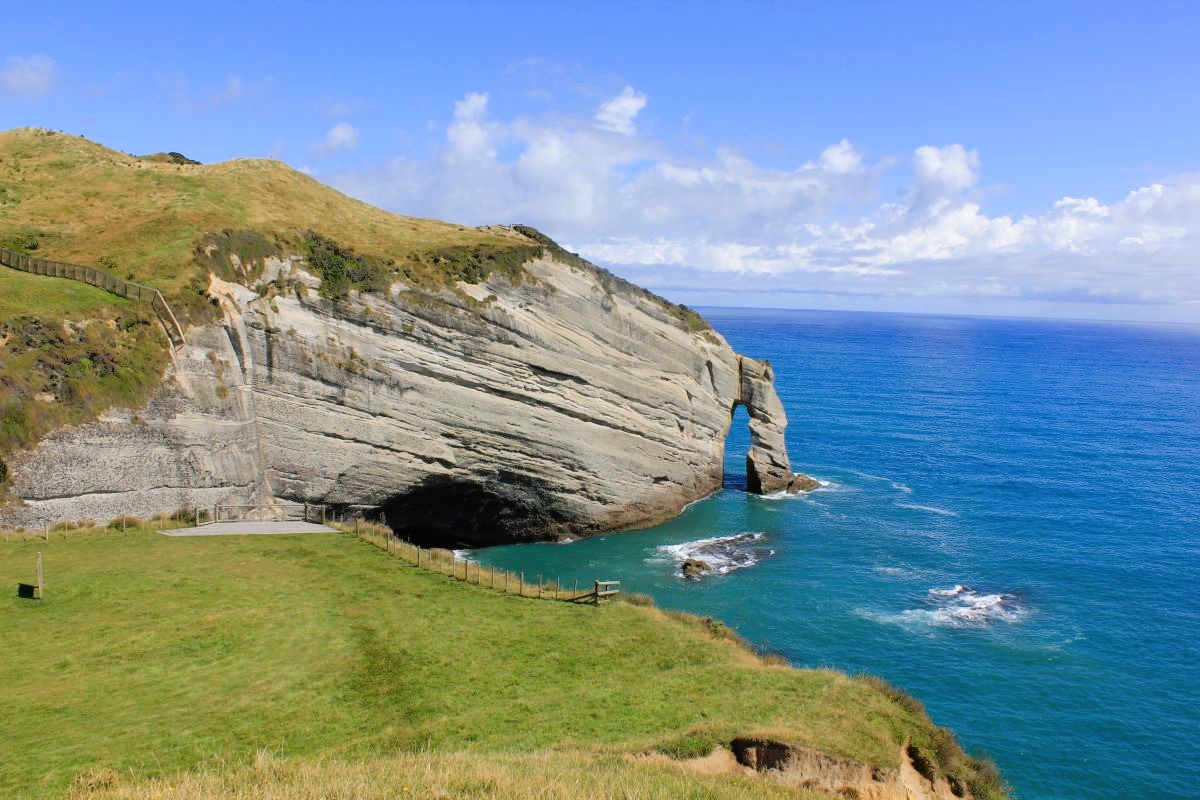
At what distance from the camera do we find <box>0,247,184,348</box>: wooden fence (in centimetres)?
4531

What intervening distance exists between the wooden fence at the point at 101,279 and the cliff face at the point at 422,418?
147 cm

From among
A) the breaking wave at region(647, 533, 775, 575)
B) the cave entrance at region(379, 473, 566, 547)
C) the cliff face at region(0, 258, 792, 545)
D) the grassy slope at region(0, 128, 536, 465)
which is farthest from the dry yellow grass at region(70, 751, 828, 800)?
the cave entrance at region(379, 473, 566, 547)

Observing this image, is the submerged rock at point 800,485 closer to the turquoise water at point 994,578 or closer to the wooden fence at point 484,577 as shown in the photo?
the turquoise water at point 994,578

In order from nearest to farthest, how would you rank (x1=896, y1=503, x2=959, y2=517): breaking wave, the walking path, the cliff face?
the walking path
the cliff face
(x1=896, y1=503, x2=959, y2=517): breaking wave

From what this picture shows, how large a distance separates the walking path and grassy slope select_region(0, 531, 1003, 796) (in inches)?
146

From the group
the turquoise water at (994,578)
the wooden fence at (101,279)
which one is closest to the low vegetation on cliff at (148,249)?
the wooden fence at (101,279)

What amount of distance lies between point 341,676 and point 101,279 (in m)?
30.8

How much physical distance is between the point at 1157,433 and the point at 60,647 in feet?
355

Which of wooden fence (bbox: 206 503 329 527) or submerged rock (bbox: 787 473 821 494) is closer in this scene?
wooden fence (bbox: 206 503 329 527)

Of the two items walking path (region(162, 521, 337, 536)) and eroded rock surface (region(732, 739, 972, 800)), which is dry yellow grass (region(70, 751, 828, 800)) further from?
walking path (region(162, 521, 337, 536))

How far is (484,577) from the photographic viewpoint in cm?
4022

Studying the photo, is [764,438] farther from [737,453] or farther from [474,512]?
[474,512]

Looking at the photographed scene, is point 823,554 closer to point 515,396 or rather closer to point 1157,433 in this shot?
point 515,396

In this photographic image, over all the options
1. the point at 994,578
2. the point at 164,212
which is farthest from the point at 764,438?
the point at 164,212
